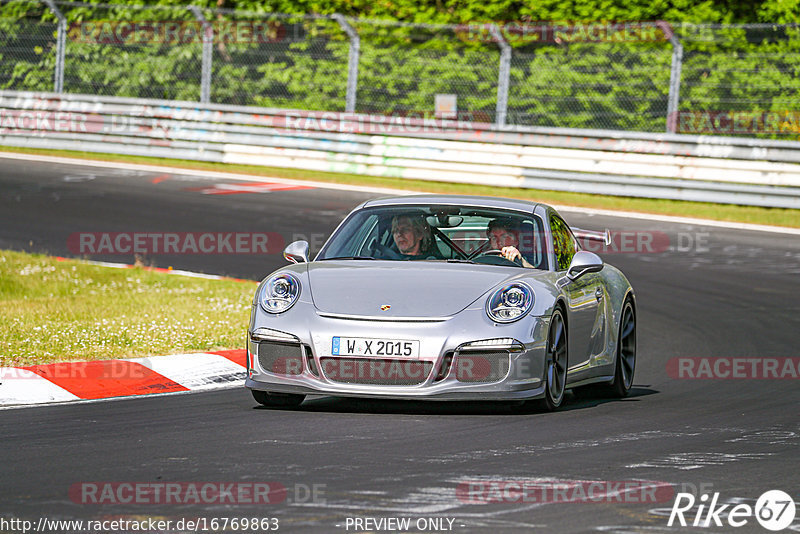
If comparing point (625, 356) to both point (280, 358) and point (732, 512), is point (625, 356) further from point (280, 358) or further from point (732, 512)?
point (732, 512)

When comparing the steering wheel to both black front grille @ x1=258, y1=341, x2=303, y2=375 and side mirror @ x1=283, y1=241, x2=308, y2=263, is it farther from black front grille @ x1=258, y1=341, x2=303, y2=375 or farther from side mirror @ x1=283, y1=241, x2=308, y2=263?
black front grille @ x1=258, y1=341, x2=303, y2=375

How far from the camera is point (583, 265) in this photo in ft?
27.0

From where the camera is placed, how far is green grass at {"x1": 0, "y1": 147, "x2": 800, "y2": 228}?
66.5 ft

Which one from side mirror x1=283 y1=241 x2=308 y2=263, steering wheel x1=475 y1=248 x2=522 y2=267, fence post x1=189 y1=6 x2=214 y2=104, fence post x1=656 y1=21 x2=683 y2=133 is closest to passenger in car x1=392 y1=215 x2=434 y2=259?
steering wheel x1=475 y1=248 x2=522 y2=267

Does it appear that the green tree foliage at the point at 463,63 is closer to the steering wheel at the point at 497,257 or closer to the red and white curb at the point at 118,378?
the red and white curb at the point at 118,378

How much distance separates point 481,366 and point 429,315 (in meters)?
0.38

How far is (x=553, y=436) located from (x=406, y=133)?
16240 mm

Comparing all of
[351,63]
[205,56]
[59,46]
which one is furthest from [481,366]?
[59,46]

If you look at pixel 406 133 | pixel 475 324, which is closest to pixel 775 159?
pixel 406 133

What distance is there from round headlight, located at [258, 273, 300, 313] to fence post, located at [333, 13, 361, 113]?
Result: 605 inches

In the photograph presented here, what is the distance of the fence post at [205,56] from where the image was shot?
23672mm

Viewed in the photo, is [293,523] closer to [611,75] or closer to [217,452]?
A: [217,452]

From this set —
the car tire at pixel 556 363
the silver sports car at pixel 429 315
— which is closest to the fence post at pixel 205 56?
the silver sports car at pixel 429 315

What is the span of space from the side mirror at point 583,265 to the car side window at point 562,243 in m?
0.17
